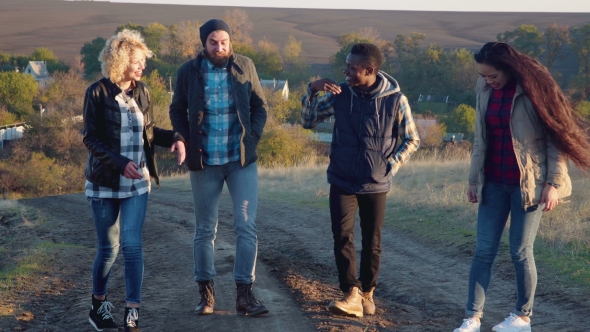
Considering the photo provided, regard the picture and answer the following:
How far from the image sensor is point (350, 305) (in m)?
5.33

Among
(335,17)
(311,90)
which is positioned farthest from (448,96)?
(335,17)

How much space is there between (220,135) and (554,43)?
206ft

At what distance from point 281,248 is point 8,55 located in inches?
3157

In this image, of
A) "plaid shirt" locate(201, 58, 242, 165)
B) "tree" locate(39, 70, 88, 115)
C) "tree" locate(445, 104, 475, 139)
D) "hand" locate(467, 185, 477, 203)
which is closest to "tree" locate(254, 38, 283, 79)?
"tree" locate(39, 70, 88, 115)

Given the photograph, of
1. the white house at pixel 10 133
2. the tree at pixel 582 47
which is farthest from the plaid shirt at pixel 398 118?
the tree at pixel 582 47

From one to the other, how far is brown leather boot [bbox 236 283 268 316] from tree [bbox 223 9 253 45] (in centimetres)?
8670

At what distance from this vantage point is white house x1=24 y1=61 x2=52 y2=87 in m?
69.7

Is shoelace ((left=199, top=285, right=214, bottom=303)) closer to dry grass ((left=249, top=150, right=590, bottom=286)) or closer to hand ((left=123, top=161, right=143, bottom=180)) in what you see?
hand ((left=123, top=161, right=143, bottom=180))

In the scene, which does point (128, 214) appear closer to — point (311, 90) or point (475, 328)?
point (311, 90)

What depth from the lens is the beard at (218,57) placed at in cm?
521

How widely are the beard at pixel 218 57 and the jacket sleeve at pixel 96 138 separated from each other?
880mm

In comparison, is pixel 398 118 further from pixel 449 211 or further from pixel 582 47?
pixel 582 47

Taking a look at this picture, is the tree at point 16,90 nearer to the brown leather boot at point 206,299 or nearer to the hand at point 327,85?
the brown leather boot at point 206,299

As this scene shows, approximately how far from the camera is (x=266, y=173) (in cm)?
2177
